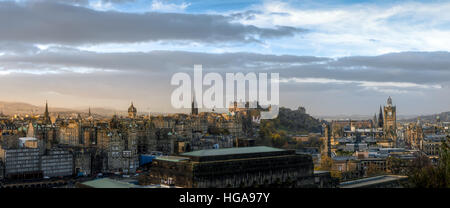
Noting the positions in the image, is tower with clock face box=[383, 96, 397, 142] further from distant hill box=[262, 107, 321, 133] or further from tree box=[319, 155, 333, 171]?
tree box=[319, 155, 333, 171]

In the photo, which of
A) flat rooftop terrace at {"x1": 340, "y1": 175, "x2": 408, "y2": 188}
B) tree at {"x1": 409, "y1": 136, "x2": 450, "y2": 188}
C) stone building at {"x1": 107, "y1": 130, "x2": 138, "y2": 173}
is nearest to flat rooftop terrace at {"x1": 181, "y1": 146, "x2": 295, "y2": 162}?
flat rooftop terrace at {"x1": 340, "y1": 175, "x2": 408, "y2": 188}

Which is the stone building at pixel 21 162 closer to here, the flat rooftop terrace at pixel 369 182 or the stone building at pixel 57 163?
the stone building at pixel 57 163

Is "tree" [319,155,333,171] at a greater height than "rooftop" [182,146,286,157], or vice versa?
"rooftop" [182,146,286,157]

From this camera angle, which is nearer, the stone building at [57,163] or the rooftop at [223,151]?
the rooftop at [223,151]

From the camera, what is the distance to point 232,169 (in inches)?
2068

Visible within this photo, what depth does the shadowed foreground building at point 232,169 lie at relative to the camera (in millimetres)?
49312

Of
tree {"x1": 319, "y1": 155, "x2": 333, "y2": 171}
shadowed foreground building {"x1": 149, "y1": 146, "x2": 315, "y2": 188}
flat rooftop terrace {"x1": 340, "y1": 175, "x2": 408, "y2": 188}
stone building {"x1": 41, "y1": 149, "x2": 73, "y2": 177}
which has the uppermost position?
shadowed foreground building {"x1": 149, "y1": 146, "x2": 315, "y2": 188}

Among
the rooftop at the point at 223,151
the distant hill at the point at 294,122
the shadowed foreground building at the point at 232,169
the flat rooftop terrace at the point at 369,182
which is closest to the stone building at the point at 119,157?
the rooftop at the point at 223,151

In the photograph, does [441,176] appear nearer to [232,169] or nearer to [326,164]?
[232,169]

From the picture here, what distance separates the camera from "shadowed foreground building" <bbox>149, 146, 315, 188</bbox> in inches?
1941

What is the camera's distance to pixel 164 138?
10675cm

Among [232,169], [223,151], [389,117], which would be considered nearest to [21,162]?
[223,151]
